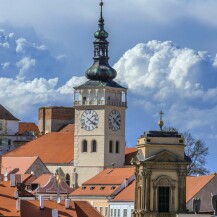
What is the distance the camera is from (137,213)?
78062 millimetres

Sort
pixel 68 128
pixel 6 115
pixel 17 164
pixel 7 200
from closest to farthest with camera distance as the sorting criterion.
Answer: pixel 7 200 → pixel 17 164 → pixel 68 128 → pixel 6 115

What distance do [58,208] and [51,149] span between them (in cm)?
5961

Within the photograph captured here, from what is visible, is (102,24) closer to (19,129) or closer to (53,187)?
(53,187)

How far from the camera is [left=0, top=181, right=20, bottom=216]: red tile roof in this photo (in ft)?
292

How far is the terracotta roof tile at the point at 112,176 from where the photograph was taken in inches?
4930

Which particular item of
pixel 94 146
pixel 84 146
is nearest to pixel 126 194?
pixel 94 146

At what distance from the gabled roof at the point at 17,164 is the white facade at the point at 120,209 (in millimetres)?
29276

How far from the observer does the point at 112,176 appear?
424ft

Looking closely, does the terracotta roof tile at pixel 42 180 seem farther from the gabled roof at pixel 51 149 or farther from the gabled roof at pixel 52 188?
the gabled roof at pixel 51 149

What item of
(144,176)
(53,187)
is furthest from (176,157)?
(53,187)

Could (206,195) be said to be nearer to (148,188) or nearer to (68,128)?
(148,188)

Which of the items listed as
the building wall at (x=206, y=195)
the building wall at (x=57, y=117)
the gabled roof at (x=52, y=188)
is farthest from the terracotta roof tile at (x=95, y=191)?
the building wall at (x=57, y=117)

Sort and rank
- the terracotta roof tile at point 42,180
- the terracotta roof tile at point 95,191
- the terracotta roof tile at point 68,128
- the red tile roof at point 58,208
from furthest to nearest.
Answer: the terracotta roof tile at point 68,128
the terracotta roof tile at point 42,180
the terracotta roof tile at point 95,191
the red tile roof at point 58,208

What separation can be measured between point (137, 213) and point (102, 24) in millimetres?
71481
